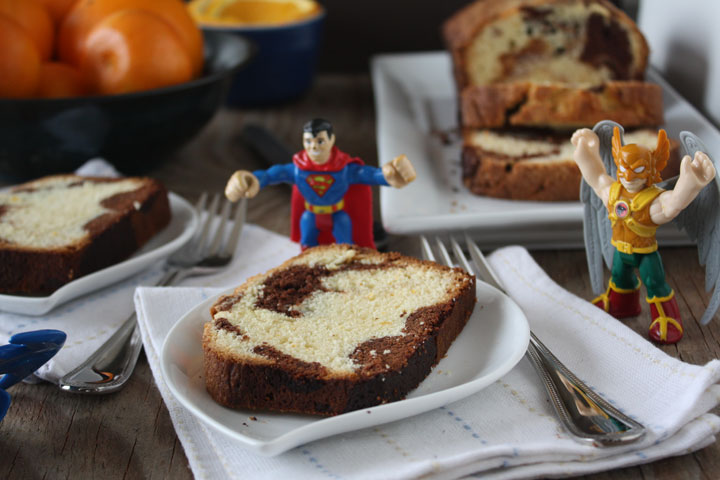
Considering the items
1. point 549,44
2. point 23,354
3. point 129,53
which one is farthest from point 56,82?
point 549,44

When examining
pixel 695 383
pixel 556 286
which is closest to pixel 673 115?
pixel 556 286

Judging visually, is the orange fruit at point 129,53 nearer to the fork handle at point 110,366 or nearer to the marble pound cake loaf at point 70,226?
the marble pound cake loaf at point 70,226

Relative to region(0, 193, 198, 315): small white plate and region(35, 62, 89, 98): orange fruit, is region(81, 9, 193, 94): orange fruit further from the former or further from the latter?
region(0, 193, 198, 315): small white plate

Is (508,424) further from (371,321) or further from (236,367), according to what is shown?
(236,367)

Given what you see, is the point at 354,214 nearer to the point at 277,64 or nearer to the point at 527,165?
the point at 527,165

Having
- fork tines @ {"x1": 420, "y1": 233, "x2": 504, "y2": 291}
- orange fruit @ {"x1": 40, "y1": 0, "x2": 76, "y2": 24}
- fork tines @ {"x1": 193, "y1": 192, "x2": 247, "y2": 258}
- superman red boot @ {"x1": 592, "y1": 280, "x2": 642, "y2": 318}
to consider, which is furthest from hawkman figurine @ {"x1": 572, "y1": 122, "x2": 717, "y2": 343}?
orange fruit @ {"x1": 40, "y1": 0, "x2": 76, "y2": 24}

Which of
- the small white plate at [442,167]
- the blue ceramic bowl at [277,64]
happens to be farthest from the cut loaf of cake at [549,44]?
the blue ceramic bowl at [277,64]
